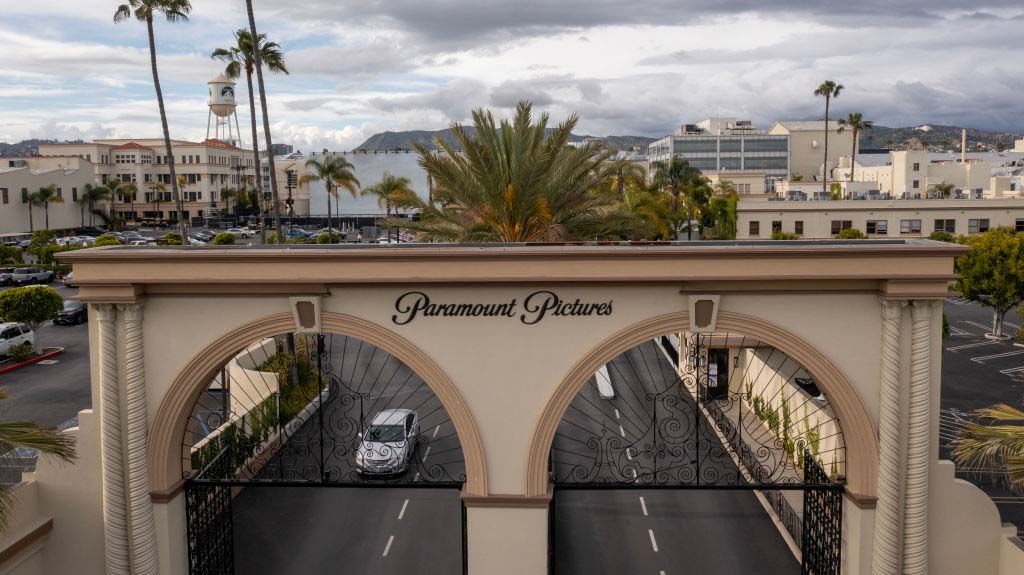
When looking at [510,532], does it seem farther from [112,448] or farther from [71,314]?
[71,314]

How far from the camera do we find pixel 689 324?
37.0 feet

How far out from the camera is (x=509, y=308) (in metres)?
11.4

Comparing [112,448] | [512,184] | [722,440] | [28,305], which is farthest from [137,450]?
[28,305]

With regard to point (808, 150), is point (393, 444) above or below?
below

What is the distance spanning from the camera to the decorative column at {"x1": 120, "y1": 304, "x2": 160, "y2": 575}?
37.6 ft

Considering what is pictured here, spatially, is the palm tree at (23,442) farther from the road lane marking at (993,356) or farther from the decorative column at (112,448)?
the road lane marking at (993,356)

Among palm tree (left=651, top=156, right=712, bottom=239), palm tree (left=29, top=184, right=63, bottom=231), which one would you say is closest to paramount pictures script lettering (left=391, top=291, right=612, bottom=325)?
palm tree (left=651, top=156, right=712, bottom=239)

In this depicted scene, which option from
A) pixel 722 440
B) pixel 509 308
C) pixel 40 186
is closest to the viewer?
pixel 509 308

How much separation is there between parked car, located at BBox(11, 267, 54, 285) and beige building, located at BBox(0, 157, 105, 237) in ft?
95.3

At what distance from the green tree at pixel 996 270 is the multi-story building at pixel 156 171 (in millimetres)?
92193

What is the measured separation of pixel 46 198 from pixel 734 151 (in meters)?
82.9

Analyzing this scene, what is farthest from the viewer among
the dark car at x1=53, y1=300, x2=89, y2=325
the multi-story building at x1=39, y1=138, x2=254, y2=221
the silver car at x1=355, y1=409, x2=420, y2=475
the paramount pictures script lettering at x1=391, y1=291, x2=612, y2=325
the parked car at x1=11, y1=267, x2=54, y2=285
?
the multi-story building at x1=39, y1=138, x2=254, y2=221

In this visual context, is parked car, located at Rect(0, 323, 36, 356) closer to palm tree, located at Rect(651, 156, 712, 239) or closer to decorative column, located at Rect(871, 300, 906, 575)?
decorative column, located at Rect(871, 300, 906, 575)

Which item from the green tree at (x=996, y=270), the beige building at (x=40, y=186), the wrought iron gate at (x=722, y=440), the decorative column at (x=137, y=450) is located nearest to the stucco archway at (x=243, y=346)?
the decorative column at (x=137, y=450)
